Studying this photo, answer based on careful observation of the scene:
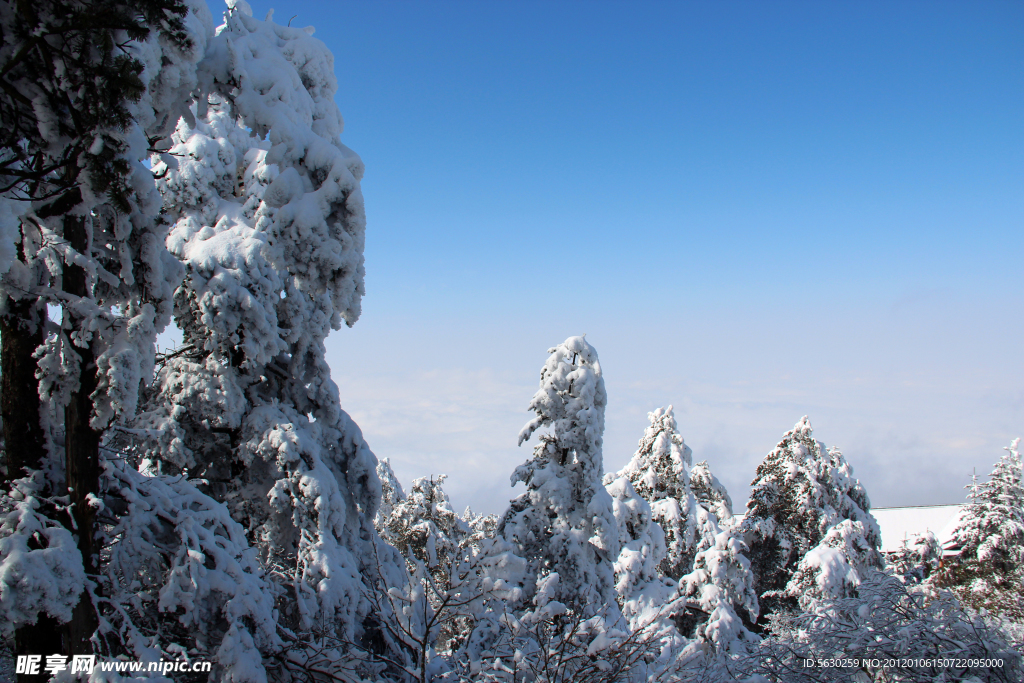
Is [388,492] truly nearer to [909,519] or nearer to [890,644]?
[890,644]

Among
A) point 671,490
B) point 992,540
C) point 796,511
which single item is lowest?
point 992,540

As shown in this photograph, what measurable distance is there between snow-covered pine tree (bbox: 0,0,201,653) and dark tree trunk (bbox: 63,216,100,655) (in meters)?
0.01

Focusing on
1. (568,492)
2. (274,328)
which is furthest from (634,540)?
(274,328)

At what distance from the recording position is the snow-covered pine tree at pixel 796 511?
973 inches

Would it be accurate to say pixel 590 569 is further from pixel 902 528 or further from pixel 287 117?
pixel 902 528

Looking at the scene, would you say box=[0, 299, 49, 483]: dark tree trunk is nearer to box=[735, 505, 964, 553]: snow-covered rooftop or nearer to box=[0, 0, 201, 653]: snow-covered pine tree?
box=[0, 0, 201, 653]: snow-covered pine tree

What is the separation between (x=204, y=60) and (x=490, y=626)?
10768 mm

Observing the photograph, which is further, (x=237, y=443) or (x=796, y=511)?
(x=796, y=511)

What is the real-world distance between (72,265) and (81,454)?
1.73m

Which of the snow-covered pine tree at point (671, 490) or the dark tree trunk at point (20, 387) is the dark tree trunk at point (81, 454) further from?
the snow-covered pine tree at point (671, 490)

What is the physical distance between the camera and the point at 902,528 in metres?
53.6

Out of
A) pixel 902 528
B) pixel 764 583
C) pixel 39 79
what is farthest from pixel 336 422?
pixel 902 528

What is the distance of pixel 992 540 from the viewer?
26000 mm

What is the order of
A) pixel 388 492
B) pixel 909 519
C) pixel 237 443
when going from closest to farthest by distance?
1. pixel 237 443
2. pixel 388 492
3. pixel 909 519
